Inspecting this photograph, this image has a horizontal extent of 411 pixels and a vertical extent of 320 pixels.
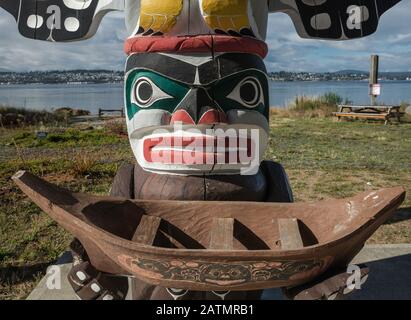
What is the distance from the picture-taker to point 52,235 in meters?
3.51

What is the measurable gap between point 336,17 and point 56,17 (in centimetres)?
133

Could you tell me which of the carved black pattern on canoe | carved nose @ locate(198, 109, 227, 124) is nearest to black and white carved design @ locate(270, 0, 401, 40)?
carved nose @ locate(198, 109, 227, 124)

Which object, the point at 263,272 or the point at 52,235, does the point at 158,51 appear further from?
the point at 52,235

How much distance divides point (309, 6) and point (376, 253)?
5.92ft

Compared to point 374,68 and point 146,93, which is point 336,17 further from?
point 374,68

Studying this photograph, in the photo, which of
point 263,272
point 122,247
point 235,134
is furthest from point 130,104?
point 263,272

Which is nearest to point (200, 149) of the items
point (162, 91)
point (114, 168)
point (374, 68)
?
point (162, 91)

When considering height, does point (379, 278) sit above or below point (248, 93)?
below

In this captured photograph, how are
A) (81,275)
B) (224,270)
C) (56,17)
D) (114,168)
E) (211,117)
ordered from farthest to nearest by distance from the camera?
(114,168)
(56,17)
(211,117)
(81,275)
(224,270)

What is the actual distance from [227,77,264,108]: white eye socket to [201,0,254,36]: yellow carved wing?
0.65ft

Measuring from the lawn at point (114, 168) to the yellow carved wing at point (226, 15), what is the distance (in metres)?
1.91

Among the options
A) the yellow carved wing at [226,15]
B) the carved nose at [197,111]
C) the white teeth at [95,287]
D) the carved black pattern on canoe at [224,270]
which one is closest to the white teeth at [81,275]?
the white teeth at [95,287]

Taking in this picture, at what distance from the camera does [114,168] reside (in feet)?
18.1

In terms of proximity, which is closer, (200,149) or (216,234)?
(216,234)
